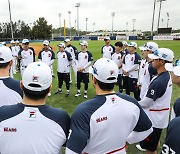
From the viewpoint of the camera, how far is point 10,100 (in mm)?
3158

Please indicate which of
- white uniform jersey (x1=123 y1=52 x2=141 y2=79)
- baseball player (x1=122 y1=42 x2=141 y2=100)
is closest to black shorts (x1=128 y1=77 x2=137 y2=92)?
baseball player (x1=122 y1=42 x2=141 y2=100)

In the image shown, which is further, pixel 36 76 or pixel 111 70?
pixel 111 70

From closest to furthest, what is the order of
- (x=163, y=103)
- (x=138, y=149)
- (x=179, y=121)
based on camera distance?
(x=179, y=121) < (x=163, y=103) < (x=138, y=149)

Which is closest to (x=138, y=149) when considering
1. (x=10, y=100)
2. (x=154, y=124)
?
(x=154, y=124)

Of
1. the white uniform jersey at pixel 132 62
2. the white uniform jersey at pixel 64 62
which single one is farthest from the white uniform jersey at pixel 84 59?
the white uniform jersey at pixel 132 62

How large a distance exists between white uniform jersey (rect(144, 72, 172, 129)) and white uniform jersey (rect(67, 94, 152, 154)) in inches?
51.7

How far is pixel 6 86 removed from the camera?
309 centimetres

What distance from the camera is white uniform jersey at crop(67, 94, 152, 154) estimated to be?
76.8 inches

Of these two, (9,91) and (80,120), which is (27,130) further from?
(9,91)

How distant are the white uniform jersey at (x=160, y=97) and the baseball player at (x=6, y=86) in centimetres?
220

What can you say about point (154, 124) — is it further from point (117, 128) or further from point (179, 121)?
point (179, 121)

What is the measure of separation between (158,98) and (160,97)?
39 millimetres

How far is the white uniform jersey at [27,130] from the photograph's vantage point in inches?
69.9

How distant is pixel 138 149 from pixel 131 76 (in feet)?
11.1
